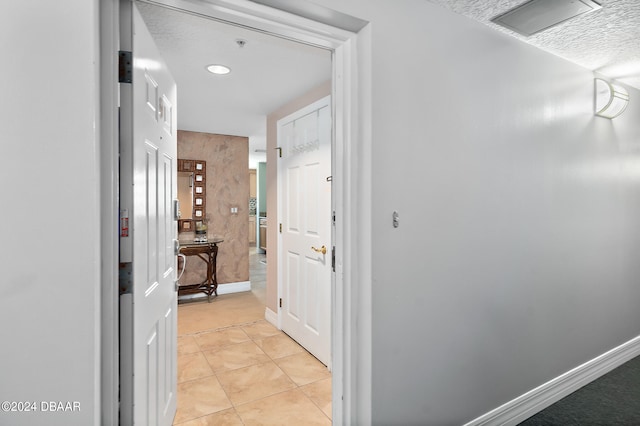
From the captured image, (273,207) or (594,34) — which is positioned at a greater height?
(594,34)

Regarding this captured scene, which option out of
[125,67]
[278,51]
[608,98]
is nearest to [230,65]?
[278,51]

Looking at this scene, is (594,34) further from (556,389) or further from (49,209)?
(49,209)

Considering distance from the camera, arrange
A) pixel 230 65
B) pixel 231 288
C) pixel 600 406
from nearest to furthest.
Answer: pixel 600 406 → pixel 230 65 → pixel 231 288

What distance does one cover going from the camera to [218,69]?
2.45 m

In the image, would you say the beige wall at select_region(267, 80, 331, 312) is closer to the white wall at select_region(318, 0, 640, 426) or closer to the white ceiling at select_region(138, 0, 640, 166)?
the white ceiling at select_region(138, 0, 640, 166)

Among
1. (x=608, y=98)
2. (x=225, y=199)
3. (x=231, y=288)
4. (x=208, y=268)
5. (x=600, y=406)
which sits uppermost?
(x=608, y=98)

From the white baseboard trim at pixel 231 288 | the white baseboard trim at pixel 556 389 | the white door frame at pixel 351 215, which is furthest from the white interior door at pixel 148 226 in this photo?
the white baseboard trim at pixel 231 288

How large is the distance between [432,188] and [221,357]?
229cm

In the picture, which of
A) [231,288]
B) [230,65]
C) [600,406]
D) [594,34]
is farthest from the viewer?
[231,288]

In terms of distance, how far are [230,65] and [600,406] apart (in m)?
3.41

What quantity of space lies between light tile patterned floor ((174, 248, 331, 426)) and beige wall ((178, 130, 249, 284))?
3.79 feet

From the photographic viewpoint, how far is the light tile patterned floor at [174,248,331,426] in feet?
6.78

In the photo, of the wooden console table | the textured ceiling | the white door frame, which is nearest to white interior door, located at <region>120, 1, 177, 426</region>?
the white door frame

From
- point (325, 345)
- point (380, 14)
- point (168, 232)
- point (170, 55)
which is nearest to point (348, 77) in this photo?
point (380, 14)
